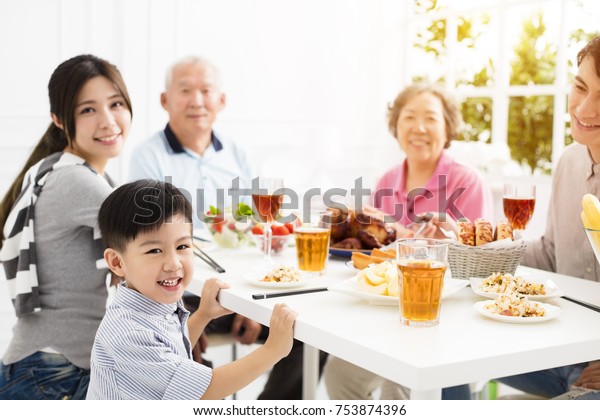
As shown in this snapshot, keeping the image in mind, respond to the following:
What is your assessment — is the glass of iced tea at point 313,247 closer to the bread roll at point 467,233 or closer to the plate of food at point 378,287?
the plate of food at point 378,287

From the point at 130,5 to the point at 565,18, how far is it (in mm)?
3025

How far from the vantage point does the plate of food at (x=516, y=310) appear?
1468 mm

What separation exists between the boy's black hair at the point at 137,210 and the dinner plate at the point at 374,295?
404mm

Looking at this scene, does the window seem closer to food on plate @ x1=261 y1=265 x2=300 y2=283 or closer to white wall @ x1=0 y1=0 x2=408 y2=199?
white wall @ x1=0 y1=0 x2=408 y2=199

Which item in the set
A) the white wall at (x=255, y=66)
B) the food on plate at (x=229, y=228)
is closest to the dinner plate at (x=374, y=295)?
the food on plate at (x=229, y=228)

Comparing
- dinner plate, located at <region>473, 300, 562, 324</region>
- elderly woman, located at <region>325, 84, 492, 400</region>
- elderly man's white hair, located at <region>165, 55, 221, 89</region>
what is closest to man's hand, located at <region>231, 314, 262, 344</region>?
elderly woman, located at <region>325, 84, 492, 400</region>

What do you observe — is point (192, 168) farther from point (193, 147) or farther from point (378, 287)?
point (378, 287)

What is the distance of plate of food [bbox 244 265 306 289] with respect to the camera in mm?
1757

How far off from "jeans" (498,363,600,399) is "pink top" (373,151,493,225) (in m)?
1.00

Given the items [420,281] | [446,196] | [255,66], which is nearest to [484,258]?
[420,281]

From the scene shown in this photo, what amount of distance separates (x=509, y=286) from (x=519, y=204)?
44 cm

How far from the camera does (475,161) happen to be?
4.82m

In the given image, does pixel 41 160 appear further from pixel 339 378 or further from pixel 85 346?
pixel 339 378
